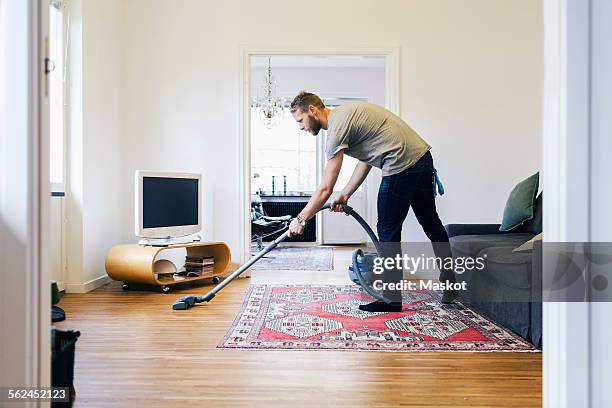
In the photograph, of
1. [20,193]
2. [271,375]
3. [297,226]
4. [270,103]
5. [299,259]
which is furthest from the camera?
[270,103]

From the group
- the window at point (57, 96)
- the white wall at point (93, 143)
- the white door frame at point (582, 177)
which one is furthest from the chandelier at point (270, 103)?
the white door frame at point (582, 177)

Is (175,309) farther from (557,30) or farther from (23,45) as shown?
(557,30)

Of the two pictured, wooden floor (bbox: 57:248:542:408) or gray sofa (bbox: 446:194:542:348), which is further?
gray sofa (bbox: 446:194:542:348)

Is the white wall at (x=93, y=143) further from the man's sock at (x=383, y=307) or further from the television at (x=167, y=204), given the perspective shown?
the man's sock at (x=383, y=307)

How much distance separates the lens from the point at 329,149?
313 cm

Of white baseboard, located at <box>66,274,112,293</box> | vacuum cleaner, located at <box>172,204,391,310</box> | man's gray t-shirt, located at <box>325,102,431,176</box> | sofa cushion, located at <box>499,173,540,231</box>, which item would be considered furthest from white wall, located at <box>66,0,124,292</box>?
sofa cushion, located at <box>499,173,540,231</box>

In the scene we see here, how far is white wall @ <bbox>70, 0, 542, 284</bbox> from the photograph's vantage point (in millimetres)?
4590

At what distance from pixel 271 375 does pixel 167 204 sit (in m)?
2.43

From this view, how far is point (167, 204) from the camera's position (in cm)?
422

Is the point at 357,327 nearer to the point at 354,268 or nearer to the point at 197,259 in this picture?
the point at 354,268

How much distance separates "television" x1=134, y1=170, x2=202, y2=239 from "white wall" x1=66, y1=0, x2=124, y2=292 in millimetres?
381

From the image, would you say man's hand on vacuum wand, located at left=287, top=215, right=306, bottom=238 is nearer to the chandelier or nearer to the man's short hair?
the man's short hair

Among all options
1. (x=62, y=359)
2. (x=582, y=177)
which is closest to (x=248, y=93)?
(x=62, y=359)

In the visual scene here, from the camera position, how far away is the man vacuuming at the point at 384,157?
3121 mm
